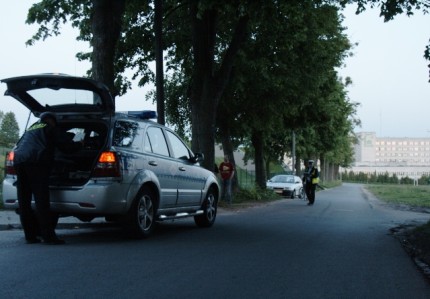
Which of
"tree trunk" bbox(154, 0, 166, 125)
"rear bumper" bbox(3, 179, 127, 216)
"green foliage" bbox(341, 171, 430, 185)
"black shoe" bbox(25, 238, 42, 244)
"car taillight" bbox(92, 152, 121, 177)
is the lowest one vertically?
"green foliage" bbox(341, 171, 430, 185)

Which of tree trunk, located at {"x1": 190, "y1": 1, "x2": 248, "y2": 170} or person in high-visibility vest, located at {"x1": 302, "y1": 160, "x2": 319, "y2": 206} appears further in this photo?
person in high-visibility vest, located at {"x1": 302, "y1": 160, "x2": 319, "y2": 206}

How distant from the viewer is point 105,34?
42.3 feet

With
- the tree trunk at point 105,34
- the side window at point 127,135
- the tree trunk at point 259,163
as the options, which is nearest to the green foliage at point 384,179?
the tree trunk at point 259,163

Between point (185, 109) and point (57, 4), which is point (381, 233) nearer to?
point (57, 4)

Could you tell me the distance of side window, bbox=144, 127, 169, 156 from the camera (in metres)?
9.52

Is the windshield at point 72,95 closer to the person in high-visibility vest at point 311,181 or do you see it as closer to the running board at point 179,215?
the running board at point 179,215

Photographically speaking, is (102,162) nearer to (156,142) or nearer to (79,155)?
(79,155)

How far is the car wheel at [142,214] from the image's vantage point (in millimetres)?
8703

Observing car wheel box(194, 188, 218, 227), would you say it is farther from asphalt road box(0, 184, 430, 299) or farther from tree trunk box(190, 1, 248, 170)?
tree trunk box(190, 1, 248, 170)

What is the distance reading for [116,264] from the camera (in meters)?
6.64

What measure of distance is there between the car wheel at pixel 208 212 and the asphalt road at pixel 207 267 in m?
1.16

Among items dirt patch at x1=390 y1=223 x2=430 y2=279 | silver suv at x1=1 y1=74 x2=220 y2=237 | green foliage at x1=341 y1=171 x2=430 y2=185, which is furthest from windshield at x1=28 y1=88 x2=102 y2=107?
green foliage at x1=341 y1=171 x2=430 y2=185

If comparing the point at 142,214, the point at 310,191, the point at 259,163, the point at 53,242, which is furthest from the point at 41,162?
the point at 259,163

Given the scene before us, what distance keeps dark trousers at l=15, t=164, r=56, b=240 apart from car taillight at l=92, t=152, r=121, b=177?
28.0 inches
